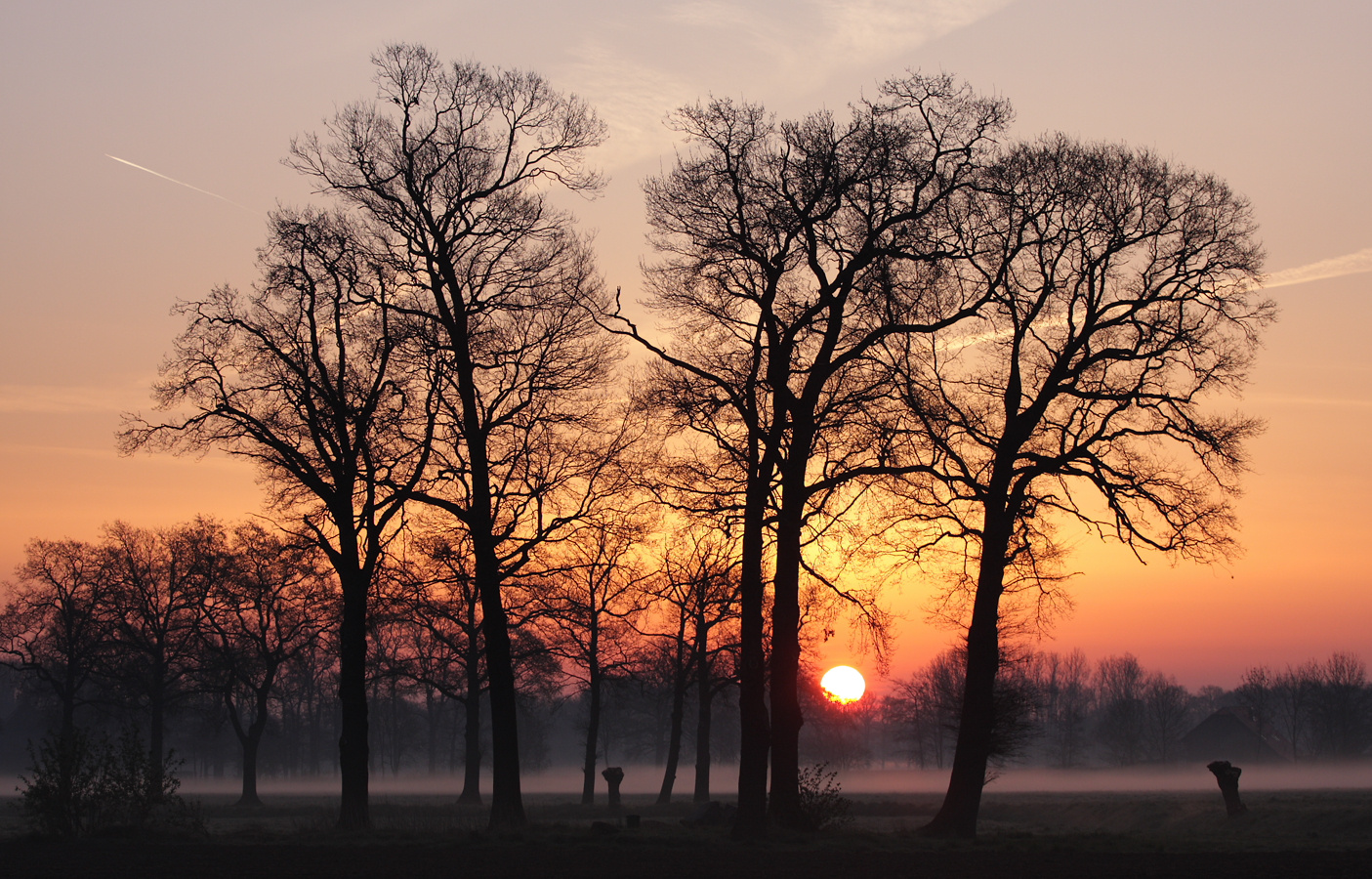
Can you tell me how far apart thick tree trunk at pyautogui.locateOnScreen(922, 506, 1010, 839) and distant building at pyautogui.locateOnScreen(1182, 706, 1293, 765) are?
92.6 m

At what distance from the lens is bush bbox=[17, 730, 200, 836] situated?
17469 millimetres

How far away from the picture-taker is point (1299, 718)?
122688mm

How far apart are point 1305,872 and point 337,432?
1760 cm

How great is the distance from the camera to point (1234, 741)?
102 metres

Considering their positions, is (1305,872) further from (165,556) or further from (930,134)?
(165,556)

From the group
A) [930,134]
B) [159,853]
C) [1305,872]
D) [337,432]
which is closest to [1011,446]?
[930,134]

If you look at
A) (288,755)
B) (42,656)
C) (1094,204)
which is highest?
(1094,204)

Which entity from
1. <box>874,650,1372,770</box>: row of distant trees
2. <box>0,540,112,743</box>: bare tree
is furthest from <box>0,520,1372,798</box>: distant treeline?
<box>874,650,1372,770</box>: row of distant trees

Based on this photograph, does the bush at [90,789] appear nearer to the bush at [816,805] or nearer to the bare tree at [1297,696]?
the bush at [816,805]

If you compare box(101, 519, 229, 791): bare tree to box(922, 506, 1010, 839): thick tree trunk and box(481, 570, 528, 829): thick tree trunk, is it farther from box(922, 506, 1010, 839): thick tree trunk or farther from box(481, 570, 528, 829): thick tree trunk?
box(922, 506, 1010, 839): thick tree trunk

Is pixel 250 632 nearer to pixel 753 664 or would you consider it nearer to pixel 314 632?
pixel 314 632

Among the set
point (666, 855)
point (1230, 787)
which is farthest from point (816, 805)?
point (1230, 787)

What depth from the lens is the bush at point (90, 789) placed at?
17.5m

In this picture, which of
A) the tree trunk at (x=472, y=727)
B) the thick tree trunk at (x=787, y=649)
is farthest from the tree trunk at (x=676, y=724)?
the thick tree trunk at (x=787, y=649)
